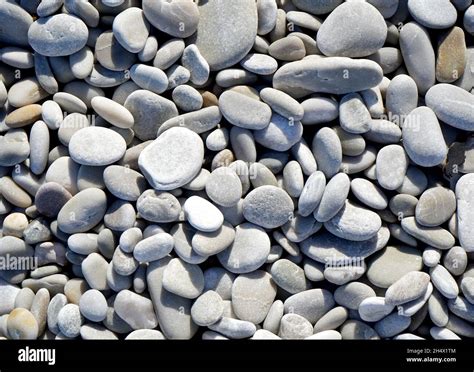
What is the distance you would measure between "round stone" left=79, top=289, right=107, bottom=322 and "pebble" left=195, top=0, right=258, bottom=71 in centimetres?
73

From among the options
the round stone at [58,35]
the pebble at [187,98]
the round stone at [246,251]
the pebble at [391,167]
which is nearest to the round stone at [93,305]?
the round stone at [246,251]

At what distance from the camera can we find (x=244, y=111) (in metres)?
→ 1.68

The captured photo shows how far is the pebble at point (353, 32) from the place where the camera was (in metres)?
1.70

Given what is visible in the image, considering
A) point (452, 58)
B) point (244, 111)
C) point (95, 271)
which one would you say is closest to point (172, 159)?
point (244, 111)

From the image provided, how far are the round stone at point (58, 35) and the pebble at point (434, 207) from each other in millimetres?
1080

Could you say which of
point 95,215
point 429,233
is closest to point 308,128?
point 429,233

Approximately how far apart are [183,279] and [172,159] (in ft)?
1.11

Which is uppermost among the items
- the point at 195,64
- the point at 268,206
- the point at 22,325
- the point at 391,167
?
the point at 195,64

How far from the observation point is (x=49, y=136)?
1768 mm

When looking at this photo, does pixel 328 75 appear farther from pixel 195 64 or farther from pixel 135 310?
pixel 135 310

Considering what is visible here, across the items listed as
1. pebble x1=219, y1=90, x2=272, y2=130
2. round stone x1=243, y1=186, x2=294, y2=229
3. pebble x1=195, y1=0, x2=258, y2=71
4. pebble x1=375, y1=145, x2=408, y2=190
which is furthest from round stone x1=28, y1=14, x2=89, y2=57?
pebble x1=375, y1=145, x2=408, y2=190

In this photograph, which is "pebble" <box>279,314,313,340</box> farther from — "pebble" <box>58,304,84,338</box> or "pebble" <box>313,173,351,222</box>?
"pebble" <box>58,304,84,338</box>

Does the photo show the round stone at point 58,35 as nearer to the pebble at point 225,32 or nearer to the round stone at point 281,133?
the pebble at point 225,32

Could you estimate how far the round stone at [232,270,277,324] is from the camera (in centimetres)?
169
